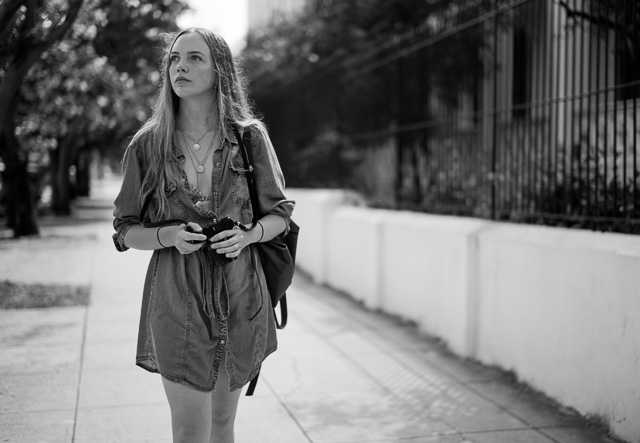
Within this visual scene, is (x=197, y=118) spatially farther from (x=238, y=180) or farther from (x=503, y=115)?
(x=503, y=115)

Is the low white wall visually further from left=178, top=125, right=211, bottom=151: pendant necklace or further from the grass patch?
the grass patch

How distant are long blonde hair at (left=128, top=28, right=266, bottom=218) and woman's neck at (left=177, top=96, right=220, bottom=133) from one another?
0.11ft

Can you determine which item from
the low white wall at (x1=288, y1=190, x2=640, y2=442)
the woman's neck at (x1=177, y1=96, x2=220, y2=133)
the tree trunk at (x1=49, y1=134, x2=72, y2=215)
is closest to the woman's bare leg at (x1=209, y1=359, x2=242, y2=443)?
the woman's neck at (x1=177, y1=96, x2=220, y2=133)

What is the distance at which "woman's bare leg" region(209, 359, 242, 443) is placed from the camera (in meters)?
2.98

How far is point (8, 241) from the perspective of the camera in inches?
617

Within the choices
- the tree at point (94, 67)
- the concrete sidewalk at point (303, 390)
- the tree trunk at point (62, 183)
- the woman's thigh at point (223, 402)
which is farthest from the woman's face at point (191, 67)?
the tree trunk at point (62, 183)

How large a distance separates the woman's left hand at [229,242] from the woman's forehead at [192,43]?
67cm

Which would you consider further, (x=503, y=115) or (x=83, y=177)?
(x=83, y=177)

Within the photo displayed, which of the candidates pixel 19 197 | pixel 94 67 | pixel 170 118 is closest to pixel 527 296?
pixel 170 118

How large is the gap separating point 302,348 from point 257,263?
3660mm

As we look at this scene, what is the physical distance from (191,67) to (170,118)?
196 mm

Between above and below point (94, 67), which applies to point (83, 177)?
below

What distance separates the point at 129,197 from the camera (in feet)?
9.59

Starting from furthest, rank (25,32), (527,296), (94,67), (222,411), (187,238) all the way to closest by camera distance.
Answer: (94,67) → (25,32) → (527,296) → (222,411) → (187,238)
